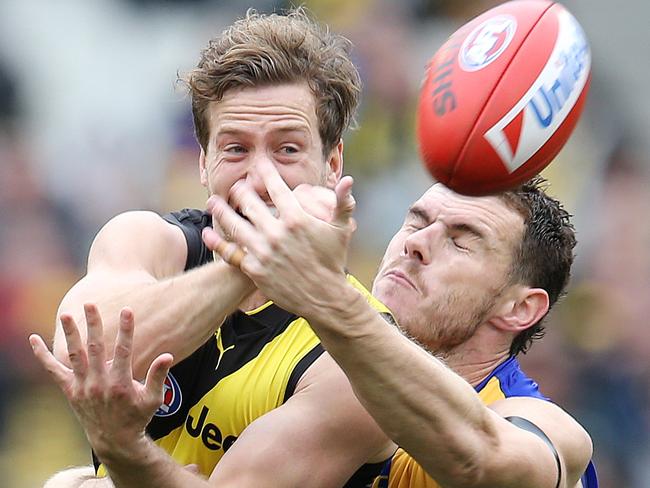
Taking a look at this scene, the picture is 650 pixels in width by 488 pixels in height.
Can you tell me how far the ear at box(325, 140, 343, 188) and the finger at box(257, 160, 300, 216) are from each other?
907mm

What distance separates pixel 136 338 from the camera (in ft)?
11.8

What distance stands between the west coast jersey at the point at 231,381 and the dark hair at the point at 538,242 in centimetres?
104

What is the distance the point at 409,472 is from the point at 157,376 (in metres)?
1.30

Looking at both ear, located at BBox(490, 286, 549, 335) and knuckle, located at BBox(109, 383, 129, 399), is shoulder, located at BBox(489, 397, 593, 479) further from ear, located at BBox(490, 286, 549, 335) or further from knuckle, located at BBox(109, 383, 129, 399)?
knuckle, located at BBox(109, 383, 129, 399)

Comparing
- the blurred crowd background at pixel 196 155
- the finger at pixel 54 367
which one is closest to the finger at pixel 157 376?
the finger at pixel 54 367

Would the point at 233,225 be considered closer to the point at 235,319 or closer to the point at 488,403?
the point at 235,319

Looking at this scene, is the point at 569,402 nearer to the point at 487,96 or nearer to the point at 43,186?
the point at 43,186

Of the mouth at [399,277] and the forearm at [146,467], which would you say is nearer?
the forearm at [146,467]

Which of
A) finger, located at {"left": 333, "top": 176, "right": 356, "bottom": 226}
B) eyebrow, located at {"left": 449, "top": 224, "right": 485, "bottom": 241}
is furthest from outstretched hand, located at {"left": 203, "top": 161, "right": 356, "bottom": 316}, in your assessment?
eyebrow, located at {"left": 449, "top": 224, "right": 485, "bottom": 241}

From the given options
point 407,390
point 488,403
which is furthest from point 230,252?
point 488,403

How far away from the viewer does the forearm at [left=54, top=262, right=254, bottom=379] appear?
11.6 ft

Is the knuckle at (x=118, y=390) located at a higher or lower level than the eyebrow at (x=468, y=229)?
lower

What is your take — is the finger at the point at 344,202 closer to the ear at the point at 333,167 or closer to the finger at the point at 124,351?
the finger at the point at 124,351

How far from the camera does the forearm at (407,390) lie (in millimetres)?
3271
